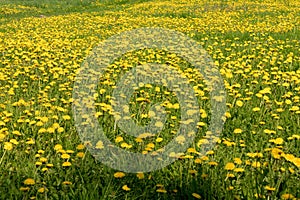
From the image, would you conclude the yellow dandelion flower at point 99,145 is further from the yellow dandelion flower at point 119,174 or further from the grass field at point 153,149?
the yellow dandelion flower at point 119,174

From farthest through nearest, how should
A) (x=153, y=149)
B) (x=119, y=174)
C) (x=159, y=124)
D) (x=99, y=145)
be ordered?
1. (x=159, y=124)
2. (x=153, y=149)
3. (x=99, y=145)
4. (x=119, y=174)

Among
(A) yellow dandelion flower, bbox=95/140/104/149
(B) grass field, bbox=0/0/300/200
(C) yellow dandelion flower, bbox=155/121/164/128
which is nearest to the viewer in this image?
(B) grass field, bbox=0/0/300/200

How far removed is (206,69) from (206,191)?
3.47m

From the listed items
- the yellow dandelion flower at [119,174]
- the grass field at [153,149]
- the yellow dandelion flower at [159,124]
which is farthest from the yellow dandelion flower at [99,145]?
the yellow dandelion flower at [159,124]

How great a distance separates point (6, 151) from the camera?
10.5 ft

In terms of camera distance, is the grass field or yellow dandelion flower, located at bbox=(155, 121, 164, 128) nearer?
the grass field

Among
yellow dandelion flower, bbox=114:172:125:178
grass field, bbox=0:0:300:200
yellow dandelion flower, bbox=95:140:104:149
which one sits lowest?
grass field, bbox=0:0:300:200

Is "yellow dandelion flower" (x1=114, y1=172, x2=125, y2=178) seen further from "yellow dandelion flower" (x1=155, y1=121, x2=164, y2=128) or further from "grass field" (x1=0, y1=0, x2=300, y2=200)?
"yellow dandelion flower" (x1=155, y1=121, x2=164, y2=128)

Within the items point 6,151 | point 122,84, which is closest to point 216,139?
point 6,151

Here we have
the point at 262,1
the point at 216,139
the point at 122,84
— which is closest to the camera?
the point at 216,139

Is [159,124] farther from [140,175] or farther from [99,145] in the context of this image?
[140,175]

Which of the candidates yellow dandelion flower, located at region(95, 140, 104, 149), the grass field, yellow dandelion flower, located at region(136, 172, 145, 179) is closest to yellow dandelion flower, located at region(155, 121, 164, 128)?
the grass field

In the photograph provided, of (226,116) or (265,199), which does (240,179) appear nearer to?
(265,199)

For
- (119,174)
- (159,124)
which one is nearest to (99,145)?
(119,174)
